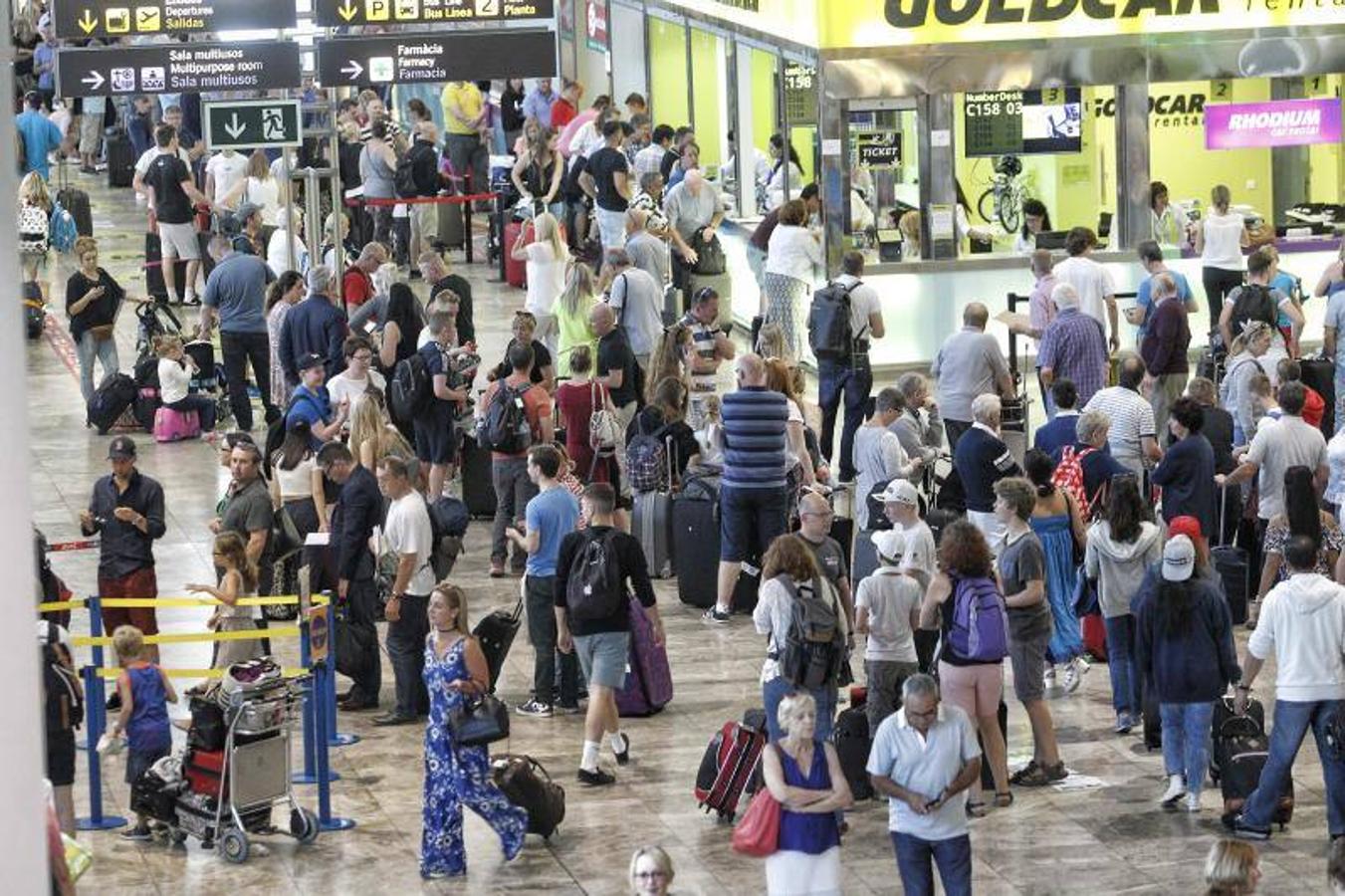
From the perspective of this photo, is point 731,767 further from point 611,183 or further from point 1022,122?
point 611,183

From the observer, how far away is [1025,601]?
12.5 meters

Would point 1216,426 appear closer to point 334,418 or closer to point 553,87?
point 334,418

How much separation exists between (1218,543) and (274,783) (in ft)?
20.5

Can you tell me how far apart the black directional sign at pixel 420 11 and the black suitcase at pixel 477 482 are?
5959 millimetres

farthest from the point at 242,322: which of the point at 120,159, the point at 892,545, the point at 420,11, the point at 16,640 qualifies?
the point at 120,159

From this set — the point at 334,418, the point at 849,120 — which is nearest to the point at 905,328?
the point at 849,120

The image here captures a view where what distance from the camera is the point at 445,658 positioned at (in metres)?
11.5

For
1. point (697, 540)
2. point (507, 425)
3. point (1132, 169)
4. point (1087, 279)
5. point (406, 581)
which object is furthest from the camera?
point (1132, 169)

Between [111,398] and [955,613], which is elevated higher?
[111,398]

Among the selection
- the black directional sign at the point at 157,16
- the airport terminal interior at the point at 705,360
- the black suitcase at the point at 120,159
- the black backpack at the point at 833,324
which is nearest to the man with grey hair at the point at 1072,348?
the airport terminal interior at the point at 705,360

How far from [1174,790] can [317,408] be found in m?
7.19

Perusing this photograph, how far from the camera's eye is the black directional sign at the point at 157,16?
22406mm

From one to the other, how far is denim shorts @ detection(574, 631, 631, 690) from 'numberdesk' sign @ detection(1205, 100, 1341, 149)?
12.7 meters

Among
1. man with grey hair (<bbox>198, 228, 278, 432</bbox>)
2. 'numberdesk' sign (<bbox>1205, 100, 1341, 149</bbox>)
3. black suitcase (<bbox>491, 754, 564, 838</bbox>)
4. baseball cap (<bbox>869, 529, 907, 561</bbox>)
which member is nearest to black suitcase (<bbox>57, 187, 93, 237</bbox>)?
man with grey hair (<bbox>198, 228, 278, 432</bbox>)
